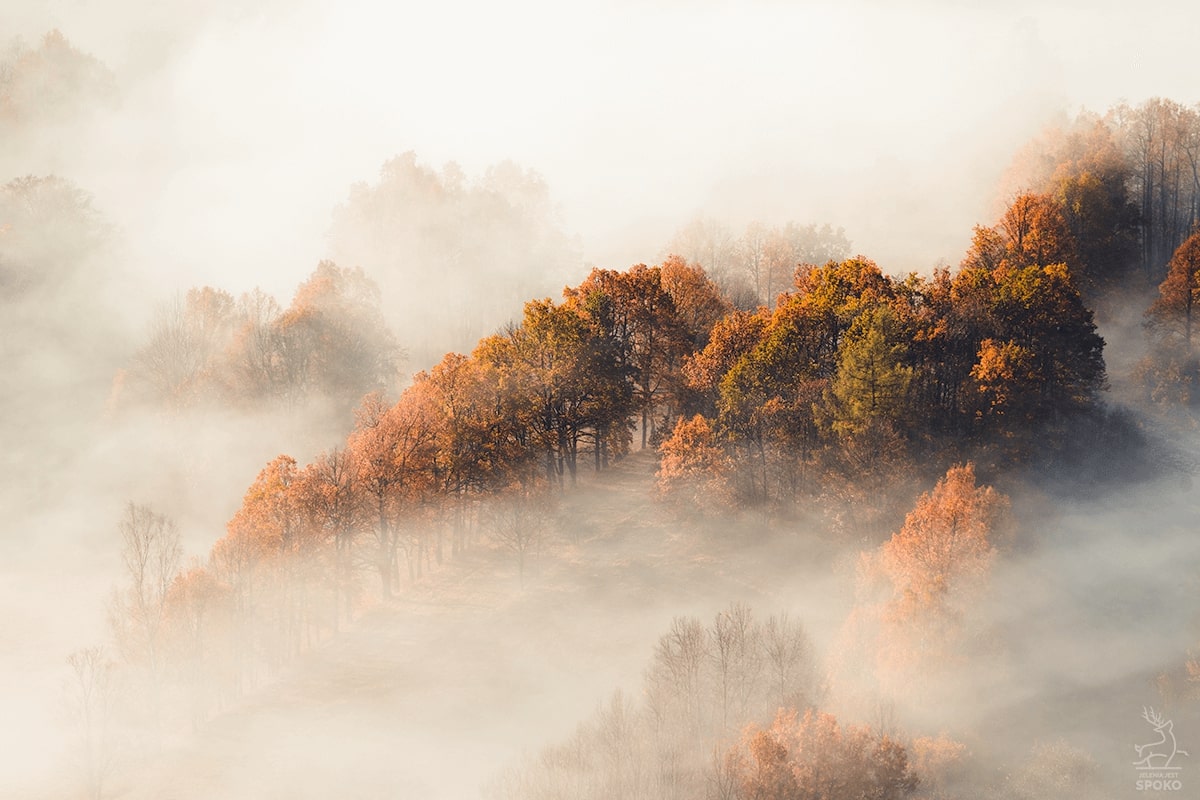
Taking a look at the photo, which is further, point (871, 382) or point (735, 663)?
point (871, 382)

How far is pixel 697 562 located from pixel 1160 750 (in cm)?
3220

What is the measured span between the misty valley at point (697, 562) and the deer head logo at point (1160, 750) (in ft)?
0.56

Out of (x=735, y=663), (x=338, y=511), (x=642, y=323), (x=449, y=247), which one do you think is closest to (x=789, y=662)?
(x=735, y=663)

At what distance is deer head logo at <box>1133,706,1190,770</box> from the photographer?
6328 cm

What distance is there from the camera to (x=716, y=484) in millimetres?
80312

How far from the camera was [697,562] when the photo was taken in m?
79.2

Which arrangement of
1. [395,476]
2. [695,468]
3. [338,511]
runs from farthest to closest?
[395,476], [338,511], [695,468]

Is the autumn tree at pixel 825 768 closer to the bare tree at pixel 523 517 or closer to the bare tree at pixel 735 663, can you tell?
the bare tree at pixel 735 663

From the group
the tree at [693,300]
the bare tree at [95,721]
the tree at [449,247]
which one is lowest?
the bare tree at [95,721]

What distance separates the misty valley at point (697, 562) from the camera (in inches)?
2596

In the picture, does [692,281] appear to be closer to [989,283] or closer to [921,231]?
[989,283]

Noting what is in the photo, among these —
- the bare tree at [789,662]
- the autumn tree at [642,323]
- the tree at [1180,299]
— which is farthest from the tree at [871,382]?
the tree at [1180,299]

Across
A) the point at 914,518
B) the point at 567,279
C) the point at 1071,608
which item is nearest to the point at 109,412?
the point at 567,279

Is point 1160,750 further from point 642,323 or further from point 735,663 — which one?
point 642,323
